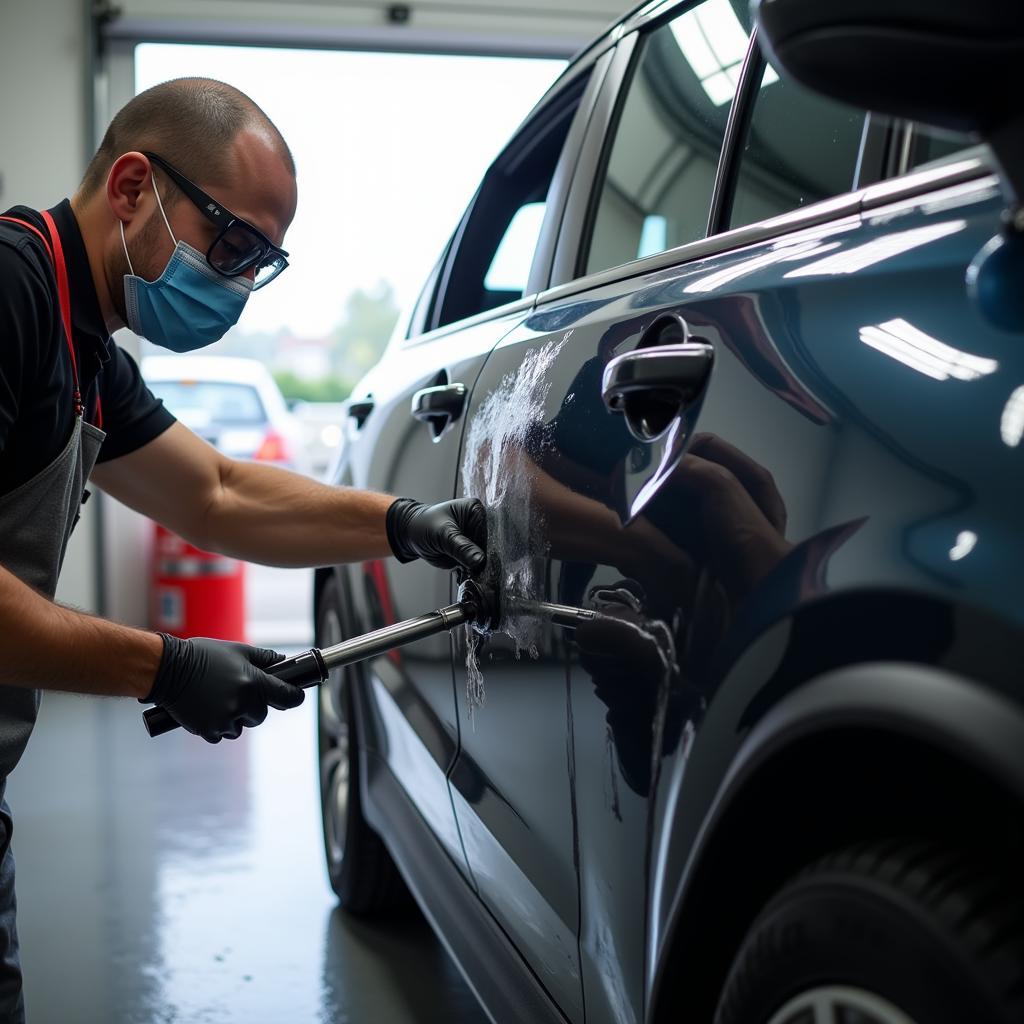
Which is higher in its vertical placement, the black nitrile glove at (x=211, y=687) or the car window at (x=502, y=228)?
the car window at (x=502, y=228)

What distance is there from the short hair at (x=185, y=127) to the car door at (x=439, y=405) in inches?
15.8

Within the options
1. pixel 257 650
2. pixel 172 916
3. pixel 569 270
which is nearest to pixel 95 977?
pixel 172 916

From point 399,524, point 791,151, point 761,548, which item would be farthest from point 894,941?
Answer: point 399,524

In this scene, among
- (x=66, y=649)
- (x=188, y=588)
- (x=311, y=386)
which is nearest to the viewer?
(x=66, y=649)

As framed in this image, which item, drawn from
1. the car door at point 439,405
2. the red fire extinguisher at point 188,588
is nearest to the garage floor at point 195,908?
the car door at point 439,405

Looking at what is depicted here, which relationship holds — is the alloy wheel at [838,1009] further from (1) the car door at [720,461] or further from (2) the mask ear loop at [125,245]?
(2) the mask ear loop at [125,245]

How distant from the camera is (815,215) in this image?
100 centimetres

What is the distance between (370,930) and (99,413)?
1336mm

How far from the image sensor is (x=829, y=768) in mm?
824

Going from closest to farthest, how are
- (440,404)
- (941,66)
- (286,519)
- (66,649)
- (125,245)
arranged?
(941,66) → (66,649) → (125,245) → (440,404) → (286,519)

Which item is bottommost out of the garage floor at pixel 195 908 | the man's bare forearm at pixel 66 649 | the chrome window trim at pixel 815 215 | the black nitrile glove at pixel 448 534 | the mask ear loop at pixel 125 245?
the garage floor at pixel 195 908

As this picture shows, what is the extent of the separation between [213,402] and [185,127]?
18.4 feet

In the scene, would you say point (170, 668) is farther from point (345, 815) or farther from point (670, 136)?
Result: point (345, 815)

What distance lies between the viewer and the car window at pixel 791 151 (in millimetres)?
1100
